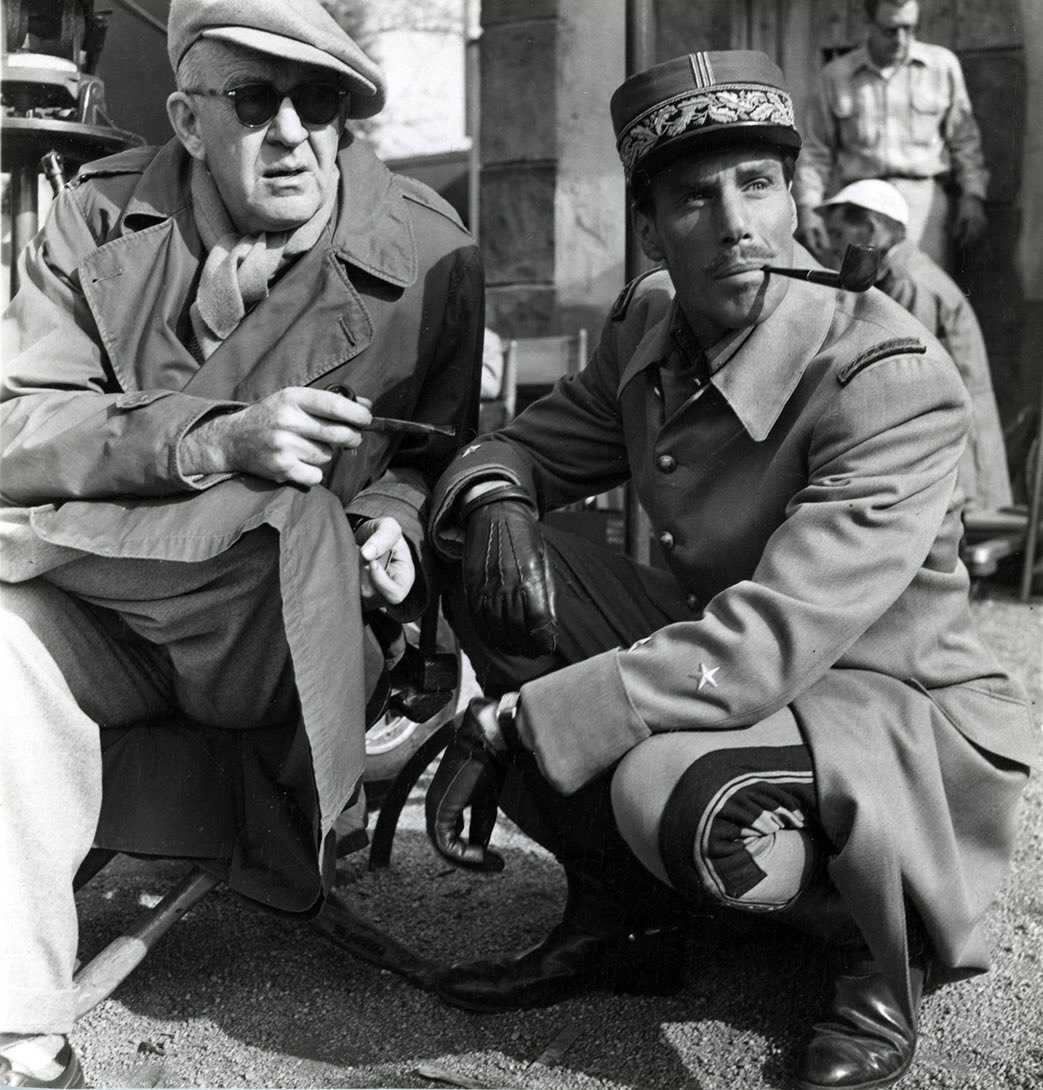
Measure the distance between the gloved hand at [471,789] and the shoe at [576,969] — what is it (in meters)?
0.37

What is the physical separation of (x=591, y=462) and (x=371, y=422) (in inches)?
21.5

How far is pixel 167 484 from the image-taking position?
2.41 m

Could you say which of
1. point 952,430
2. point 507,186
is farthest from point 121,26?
point 507,186

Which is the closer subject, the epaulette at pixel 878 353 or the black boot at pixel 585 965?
the epaulette at pixel 878 353

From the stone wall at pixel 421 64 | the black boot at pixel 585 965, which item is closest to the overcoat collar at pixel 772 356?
the black boot at pixel 585 965

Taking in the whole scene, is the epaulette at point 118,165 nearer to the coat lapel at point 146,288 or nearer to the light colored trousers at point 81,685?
the coat lapel at point 146,288

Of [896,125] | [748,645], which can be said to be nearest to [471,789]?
[748,645]

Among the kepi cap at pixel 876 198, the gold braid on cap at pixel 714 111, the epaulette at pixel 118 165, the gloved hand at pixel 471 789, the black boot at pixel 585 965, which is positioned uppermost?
the kepi cap at pixel 876 198

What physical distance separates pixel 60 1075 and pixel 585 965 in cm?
96

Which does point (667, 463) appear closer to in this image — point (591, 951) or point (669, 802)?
point (669, 802)

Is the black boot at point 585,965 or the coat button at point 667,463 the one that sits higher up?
the coat button at point 667,463

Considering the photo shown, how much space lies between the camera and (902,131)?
266 inches

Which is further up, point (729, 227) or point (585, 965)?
point (729, 227)

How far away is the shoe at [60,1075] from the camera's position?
7.29ft
